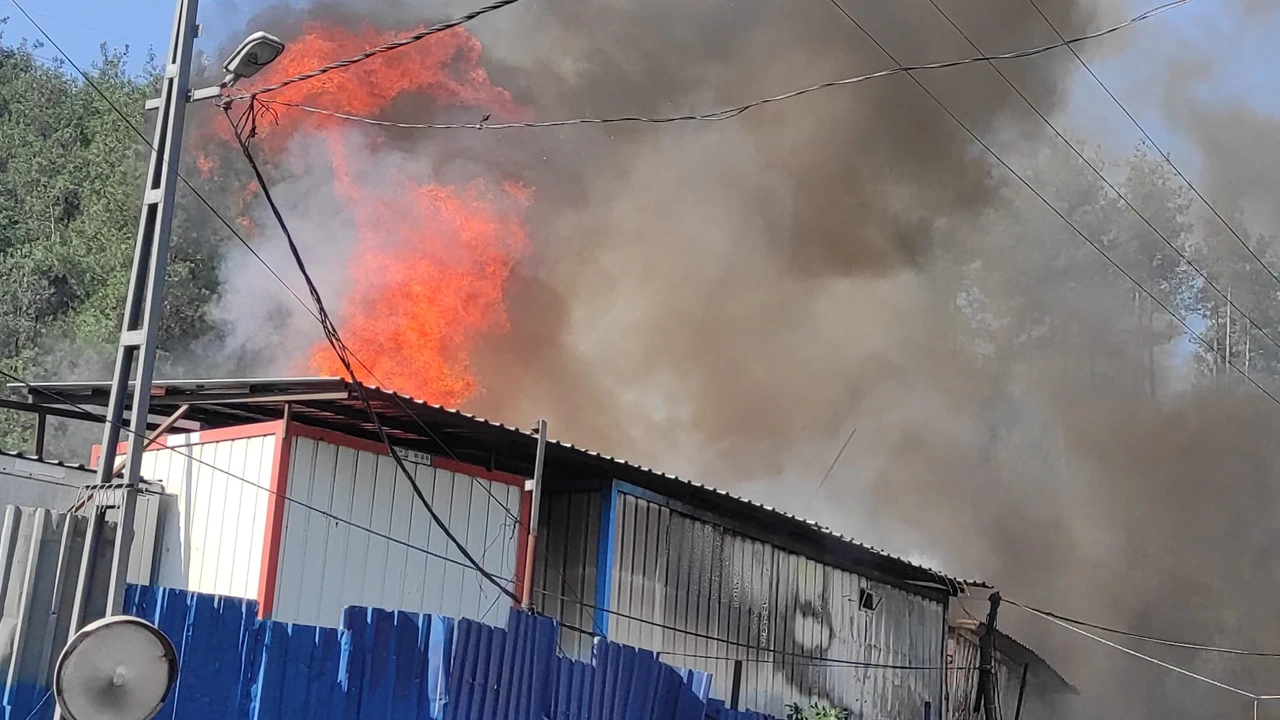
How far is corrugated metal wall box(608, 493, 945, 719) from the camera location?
1194 cm

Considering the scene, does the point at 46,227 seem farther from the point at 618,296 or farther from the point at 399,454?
the point at 399,454

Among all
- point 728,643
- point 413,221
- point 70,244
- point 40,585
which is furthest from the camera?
point 70,244

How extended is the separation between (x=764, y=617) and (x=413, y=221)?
1108 centimetres

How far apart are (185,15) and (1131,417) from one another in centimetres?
2611

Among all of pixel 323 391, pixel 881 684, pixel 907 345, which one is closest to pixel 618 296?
pixel 907 345

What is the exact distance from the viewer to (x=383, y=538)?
10086mm

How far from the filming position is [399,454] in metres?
10.3

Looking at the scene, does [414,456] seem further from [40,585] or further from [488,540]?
[40,585]

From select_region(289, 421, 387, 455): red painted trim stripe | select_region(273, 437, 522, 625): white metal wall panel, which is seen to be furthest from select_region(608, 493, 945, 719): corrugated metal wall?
select_region(289, 421, 387, 455): red painted trim stripe

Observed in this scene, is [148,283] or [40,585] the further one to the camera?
[148,283]

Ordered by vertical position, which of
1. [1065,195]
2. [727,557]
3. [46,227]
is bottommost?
[727,557]

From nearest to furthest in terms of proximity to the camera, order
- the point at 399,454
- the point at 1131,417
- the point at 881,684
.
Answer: the point at 399,454
the point at 881,684
the point at 1131,417

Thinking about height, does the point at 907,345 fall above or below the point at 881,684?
above

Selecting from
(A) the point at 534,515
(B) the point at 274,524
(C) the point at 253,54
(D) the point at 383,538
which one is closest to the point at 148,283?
(C) the point at 253,54
